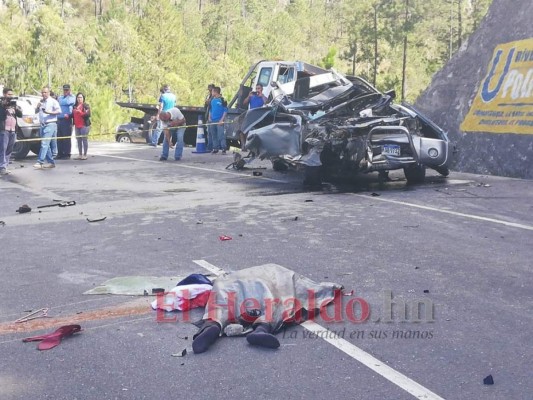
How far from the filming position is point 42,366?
13.8 feet

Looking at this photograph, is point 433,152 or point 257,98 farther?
point 257,98

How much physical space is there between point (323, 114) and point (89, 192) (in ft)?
14.0

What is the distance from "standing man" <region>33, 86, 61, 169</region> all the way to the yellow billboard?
9.35 meters

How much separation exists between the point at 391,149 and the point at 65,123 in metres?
10.1

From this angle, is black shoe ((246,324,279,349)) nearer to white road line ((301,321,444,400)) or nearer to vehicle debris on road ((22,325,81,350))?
white road line ((301,321,444,400))

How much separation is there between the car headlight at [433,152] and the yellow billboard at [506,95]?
2867mm

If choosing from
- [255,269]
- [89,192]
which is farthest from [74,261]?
[89,192]

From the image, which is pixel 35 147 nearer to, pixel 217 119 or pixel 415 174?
pixel 217 119

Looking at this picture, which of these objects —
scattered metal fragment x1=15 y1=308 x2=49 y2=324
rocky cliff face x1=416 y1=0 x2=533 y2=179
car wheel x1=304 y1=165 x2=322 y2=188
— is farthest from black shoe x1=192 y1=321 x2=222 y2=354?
rocky cliff face x1=416 y1=0 x2=533 y2=179

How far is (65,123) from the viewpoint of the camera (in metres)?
18.5

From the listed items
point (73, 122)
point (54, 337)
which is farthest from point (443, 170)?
point (73, 122)

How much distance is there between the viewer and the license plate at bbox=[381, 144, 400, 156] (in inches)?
458

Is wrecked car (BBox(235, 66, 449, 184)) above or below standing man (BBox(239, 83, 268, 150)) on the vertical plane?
below

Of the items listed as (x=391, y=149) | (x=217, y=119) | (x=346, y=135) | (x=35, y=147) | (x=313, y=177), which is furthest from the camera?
(x=217, y=119)
